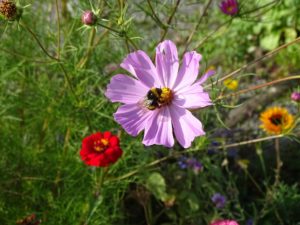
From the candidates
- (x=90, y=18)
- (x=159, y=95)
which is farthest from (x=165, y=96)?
(x=90, y=18)

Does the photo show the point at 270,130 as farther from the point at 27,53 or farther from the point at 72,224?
the point at 27,53

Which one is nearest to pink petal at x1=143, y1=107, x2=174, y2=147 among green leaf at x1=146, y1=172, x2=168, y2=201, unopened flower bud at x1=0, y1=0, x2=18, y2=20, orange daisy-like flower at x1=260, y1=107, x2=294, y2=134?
unopened flower bud at x1=0, y1=0, x2=18, y2=20

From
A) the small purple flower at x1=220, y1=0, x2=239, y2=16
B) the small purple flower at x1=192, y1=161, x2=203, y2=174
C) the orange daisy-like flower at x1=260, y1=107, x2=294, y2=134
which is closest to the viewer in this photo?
the small purple flower at x1=220, y1=0, x2=239, y2=16

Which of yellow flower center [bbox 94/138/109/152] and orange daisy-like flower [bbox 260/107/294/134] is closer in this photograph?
yellow flower center [bbox 94/138/109/152]

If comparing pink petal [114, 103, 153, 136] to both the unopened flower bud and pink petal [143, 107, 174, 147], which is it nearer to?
pink petal [143, 107, 174, 147]

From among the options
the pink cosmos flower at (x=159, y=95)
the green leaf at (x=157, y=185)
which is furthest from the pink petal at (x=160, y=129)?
the green leaf at (x=157, y=185)

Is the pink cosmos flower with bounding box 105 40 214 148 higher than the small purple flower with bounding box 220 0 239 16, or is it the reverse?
the small purple flower with bounding box 220 0 239 16

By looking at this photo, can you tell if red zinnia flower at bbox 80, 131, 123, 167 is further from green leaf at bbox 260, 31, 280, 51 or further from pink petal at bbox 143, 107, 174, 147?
green leaf at bbox 260, 31, 280, 51

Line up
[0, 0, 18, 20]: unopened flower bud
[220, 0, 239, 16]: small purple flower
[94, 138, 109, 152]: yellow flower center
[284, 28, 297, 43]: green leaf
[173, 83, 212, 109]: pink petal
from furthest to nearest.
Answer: [284, 28, 297, 43]: green leaf < [220, 0, 239, 16]: small purple flower < [94, 138, 109, 152]: yellow flower center < [0, 0, 18, 20]: unopened flower bud < [173, 83, 212, 109]: pink petal

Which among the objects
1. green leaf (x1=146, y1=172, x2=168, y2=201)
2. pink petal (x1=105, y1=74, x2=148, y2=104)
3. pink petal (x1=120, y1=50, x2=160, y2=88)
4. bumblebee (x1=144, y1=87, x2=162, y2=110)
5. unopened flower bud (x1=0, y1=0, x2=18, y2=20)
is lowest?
green leaf (x1=146, y1=172, x2=168, y2=201)
